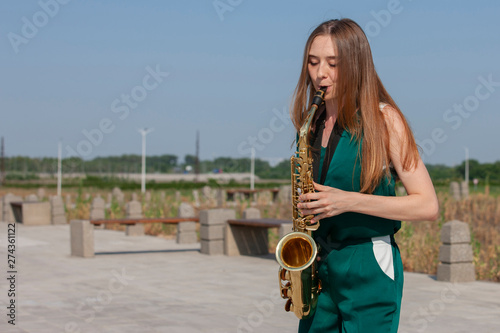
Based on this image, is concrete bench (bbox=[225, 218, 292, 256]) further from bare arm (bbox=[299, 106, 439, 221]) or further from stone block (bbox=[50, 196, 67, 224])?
bare arm (bbox=[299, 106, 439, 221])

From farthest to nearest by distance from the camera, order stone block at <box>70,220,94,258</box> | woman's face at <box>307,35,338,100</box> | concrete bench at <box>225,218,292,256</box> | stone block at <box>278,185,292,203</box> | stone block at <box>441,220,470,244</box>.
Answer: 1. stone block at <box>278,185,292,203</box>
2. concrete bench at <box>225,218,292,256</box>
3. stone block at <box>70,220,94,258</box>
4. stone block at <box>441,220,470,244</box>
5. woman's face at <box>307,35,338,100</box>

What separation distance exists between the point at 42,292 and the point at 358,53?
7.29 metres

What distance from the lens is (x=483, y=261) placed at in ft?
36.7

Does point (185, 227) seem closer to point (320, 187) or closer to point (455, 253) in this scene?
point (455, 253)

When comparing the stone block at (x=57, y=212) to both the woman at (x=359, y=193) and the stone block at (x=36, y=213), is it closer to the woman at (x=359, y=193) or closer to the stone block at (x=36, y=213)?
the stone block at (x=36, y=213)

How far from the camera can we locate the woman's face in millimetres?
2748

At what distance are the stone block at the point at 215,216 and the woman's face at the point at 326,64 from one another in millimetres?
10386

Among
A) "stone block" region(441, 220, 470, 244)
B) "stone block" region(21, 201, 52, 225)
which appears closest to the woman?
"stone block" region(441, 220, 470, 244)

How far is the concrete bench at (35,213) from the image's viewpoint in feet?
67.2

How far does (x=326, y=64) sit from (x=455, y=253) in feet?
24.2

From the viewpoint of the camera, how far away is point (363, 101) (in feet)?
8.77

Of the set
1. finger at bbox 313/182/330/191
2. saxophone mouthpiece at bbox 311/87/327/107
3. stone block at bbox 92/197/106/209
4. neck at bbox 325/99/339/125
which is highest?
saxophone mouthpiece at bbox 311/87/327/107

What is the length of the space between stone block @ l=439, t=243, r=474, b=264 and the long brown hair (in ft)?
23.6

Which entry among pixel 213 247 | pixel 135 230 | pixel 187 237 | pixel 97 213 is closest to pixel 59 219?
pixel 97 213
